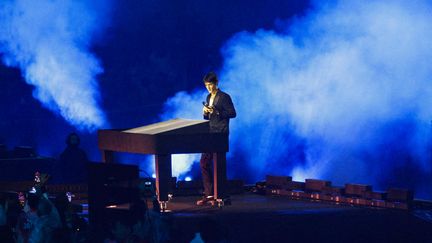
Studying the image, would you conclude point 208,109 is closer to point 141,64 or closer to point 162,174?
point 162,174

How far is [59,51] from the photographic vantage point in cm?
2033

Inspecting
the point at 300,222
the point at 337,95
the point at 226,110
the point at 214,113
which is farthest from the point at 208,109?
the point at 337,95

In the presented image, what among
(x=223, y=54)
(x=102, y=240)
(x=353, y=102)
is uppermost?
(x=223, y=54)

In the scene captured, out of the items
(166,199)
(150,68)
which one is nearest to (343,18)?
(150,68)

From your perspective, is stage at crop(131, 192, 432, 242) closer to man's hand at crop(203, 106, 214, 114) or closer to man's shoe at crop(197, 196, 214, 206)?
man's shoe at crop(197, 196, 214, 206)

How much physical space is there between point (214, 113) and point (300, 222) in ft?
8.09

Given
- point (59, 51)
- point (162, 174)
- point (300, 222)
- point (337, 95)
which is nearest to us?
point (300, 222)

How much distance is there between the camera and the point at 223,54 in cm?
2025

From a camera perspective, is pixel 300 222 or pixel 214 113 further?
pixel 214 113

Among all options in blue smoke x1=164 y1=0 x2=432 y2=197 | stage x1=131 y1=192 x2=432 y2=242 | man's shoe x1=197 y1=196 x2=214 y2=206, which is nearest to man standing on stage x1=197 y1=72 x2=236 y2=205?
man's shoe x1=197 y1=196 x2=214 y2=206

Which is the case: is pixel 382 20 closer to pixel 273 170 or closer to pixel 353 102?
pixel 353 102

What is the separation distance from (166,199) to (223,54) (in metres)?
7.61

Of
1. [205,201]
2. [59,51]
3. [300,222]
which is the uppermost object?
[59,51]

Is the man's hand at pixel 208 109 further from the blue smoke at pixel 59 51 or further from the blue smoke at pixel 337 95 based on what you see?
the blue smoke at pixel 59 51
